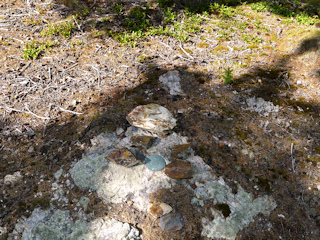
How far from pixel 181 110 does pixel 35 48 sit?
13.5 feet

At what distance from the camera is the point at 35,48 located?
5.61 meters

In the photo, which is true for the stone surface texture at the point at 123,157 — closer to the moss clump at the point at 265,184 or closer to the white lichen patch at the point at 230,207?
the white lichen patch at the point at 230,207

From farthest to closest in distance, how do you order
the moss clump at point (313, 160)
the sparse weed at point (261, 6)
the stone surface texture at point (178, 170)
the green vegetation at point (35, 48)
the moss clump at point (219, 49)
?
the sparse weed at point (261, 6) < the moss clump at point (219, 49) < the green vegetation at point (35, 48) < the moss clump at point (313, 160) < the stone surface texture at point (178, 170)

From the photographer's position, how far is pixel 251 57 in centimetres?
540

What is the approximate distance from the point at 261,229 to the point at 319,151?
175 centimetres

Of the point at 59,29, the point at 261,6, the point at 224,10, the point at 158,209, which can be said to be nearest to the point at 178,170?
the point at 158,209

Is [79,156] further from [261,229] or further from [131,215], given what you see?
[261,229]

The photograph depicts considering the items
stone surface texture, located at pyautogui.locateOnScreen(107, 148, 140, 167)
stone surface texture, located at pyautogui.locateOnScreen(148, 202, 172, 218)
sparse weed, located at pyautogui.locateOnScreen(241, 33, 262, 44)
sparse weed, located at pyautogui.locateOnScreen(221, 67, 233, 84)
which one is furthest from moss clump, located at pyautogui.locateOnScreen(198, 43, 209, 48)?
stone surface texture, located at pyautogui.locateOnScreen(148, 202, 172, 218)

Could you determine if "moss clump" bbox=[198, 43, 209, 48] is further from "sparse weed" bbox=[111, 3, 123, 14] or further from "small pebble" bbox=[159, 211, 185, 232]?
"small pebble" bbox=[159, 211, 185, 232]

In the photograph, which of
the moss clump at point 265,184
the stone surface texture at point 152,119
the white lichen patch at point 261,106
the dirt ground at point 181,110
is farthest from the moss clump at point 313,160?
the stone surface texture at point 152,119

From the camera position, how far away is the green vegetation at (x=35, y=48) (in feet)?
17.6

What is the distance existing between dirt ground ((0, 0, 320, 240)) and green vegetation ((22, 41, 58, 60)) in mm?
139

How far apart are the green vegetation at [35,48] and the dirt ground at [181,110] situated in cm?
→ 14

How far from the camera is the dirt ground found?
2998 millimetres
